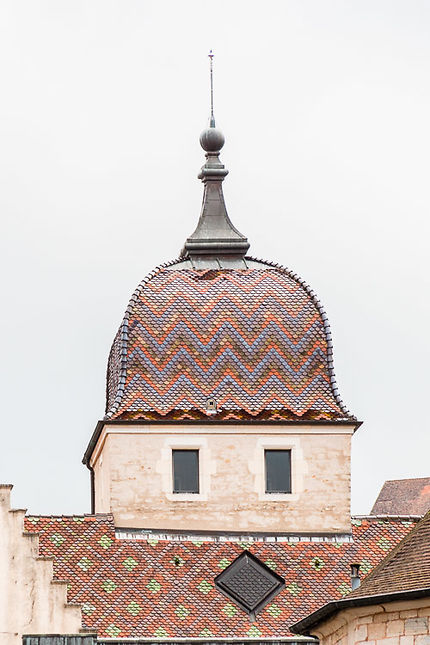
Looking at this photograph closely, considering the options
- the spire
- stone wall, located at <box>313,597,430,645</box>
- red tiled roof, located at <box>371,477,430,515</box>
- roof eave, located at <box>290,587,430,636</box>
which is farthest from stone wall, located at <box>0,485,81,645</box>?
red tiled roof, located at <box>371,477,430,515</box>

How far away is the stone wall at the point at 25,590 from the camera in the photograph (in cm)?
4903

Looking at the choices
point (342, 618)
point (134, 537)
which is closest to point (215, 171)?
point (134, 537)

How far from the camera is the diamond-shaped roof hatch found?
50.4 m

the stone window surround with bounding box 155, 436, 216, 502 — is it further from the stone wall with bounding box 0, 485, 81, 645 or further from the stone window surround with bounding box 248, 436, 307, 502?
the stone wall with bounding box 0, 485, 81, 645

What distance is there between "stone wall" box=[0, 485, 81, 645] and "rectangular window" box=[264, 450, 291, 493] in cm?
597

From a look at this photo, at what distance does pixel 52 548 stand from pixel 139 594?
2.30 metres

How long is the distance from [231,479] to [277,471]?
1.06 meters

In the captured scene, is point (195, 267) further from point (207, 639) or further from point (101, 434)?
point (207, 639)

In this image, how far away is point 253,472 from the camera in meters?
53.2

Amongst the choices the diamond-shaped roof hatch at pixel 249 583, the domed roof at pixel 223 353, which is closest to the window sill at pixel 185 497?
the domed roof at pixel 223 353

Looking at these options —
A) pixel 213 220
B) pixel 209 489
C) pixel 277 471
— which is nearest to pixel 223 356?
pixel 277 471

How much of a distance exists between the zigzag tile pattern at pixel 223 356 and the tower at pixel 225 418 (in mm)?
22

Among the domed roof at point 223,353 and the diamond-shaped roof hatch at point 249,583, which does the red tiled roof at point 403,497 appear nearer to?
the domed roof at point 223,353

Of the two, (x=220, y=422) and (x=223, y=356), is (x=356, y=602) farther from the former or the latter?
(x=223, y=356)
